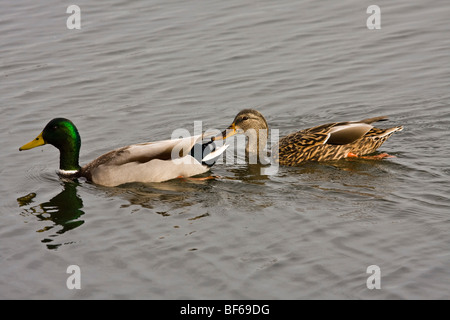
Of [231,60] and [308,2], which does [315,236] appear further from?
[308,2]

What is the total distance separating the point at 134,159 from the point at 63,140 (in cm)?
112

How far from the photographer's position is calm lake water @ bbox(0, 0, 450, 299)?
22.5 feet

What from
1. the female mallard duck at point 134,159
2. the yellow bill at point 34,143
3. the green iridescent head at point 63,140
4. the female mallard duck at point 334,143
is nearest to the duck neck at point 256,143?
the female mallard duck at point 334,143

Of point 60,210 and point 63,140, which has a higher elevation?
point 63,140

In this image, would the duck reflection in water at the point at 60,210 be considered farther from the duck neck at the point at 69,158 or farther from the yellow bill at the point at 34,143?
the yellow bill at the point at 34,143

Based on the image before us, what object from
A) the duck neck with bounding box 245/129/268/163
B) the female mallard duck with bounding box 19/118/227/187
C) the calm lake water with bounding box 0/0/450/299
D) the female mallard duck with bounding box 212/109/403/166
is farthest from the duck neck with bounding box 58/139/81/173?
the female mallard duck with bounding box 212/109/403/166

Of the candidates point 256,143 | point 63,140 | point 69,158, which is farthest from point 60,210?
point 256,143

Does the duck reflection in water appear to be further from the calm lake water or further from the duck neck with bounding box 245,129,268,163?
the duck neck with bounding box 245,129,268,163

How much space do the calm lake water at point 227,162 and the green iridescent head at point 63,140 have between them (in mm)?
338

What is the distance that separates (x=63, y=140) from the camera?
10.1m

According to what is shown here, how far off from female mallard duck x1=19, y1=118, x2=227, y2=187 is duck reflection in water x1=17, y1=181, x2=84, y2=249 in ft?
1.20

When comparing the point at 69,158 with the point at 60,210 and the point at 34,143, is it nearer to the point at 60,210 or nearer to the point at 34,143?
the point at 34,143

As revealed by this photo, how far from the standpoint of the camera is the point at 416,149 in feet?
31.9
